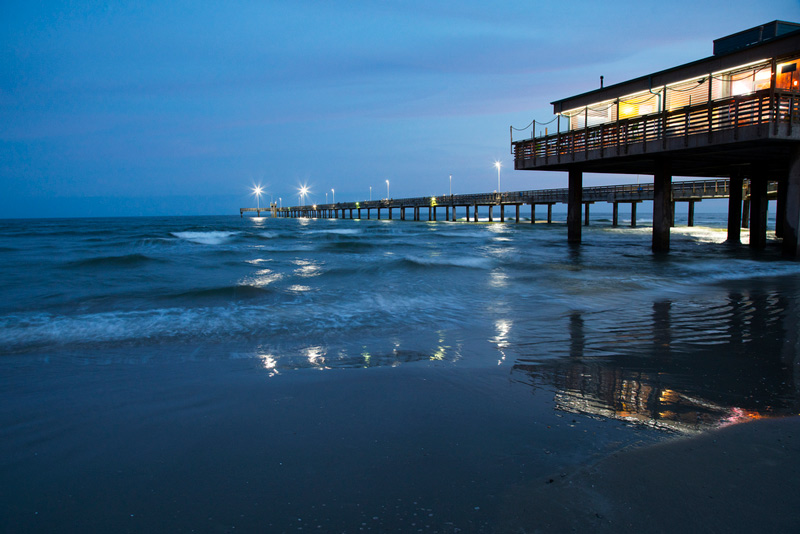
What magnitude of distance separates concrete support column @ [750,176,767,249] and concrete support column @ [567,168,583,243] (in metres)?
7.78

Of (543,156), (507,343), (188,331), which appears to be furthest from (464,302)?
(543,156)

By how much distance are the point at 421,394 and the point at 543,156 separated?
20.4m

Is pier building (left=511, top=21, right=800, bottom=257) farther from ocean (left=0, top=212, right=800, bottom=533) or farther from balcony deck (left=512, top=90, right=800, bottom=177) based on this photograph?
ocean (left=0, top=212, right=800, bottom=533)

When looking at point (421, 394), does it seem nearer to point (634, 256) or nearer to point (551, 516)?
point (551, 516)

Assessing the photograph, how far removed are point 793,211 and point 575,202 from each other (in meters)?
10.1

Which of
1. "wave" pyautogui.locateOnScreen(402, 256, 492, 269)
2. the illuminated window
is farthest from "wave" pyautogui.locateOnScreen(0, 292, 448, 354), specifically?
the illuminated window

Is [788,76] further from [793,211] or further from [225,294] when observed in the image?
[225,294]

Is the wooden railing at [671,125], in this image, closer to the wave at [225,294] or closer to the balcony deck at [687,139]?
the balcony deck at [687,139]

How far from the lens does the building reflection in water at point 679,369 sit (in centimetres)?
392

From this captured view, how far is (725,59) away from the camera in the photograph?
17750mm

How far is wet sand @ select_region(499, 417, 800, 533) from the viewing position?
7.96 ft

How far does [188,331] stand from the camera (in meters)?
7.77

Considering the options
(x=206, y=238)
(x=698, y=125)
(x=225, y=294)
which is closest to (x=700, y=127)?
(x=698, y=125)

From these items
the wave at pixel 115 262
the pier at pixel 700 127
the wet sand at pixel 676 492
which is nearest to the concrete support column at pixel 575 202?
the pier at pixel 700 127
